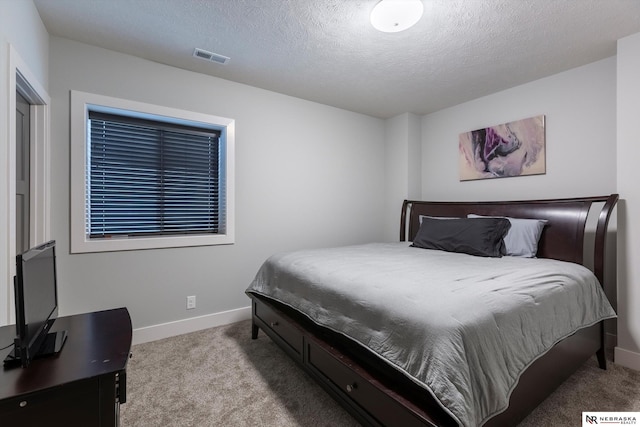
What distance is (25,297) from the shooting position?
0.96 metres

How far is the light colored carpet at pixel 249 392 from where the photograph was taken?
5.37 ft

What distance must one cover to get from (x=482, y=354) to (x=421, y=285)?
43 cm

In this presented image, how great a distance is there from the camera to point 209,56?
8.25 ft

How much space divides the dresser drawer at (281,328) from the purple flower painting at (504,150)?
276 cm

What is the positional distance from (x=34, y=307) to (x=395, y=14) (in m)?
2.32

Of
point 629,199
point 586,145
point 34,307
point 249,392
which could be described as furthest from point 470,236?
point 34,307

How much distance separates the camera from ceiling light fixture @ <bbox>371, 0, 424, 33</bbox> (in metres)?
1.76

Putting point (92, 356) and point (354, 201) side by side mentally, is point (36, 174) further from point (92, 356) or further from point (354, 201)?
point (354, 201)

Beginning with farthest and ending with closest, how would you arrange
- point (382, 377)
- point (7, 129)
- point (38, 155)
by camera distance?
point (38, 155)
point (7, 129)
point (382, 377)

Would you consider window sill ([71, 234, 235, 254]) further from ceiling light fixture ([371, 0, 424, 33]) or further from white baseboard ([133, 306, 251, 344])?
ceiling light fixture ([371, 0, 424, 33])

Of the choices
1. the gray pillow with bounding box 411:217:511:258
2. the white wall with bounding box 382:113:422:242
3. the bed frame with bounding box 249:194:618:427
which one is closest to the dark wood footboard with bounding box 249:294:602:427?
the bed frame with bounding box 249:194:618:427

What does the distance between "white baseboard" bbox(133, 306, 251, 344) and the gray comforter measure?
0.90 metres
